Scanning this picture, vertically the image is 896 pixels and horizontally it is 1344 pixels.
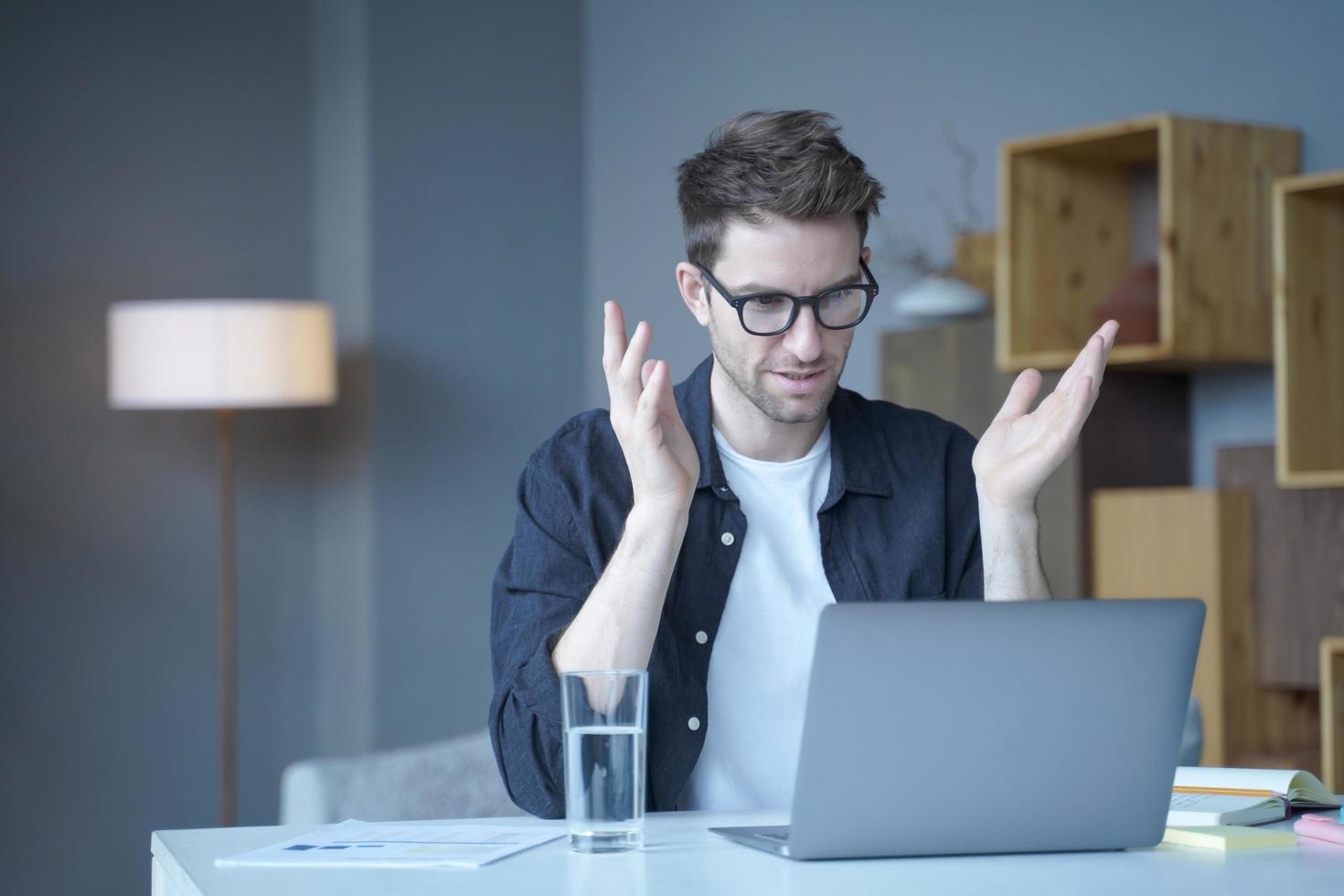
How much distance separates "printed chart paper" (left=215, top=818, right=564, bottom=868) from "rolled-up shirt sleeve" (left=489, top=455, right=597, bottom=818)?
9.7 inches

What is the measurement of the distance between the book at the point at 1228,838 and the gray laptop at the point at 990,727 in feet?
0.21

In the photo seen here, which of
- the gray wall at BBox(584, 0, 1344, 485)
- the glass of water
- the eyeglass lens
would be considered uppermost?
the gray wall at BBox(584, 0, 1344, 485)

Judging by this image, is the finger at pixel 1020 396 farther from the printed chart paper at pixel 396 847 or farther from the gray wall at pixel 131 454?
the gray wall at pixel 131 454

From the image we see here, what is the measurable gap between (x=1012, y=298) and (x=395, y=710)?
2.30 meters

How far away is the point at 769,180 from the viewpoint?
5.96 ft

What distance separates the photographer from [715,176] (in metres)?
1.86

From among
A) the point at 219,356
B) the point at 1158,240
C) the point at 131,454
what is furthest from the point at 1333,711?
the point at 131,454

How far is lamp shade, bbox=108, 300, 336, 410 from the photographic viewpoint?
12.9 ft

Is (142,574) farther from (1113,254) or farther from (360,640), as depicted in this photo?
(1113,254)

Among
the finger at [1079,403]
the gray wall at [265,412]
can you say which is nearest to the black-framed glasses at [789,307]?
the finger at [1079,403]

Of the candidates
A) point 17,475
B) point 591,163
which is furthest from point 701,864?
point 591,163

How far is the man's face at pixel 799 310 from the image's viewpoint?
5.86 ft

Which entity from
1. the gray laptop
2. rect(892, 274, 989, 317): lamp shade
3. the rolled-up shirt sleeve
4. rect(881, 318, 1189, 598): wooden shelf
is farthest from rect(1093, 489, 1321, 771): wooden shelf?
the gray laptop

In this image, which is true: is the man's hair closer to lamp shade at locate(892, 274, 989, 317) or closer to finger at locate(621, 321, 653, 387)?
finger at locate(621, 321, 653, 387)
